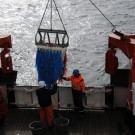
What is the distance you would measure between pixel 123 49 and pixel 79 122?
2.65m

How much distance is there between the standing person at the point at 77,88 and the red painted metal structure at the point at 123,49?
4.71 ft

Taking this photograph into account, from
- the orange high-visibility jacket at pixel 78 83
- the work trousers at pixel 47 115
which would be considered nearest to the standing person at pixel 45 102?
the work trousers at pixel 47 115

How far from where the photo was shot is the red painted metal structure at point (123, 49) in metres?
8.88

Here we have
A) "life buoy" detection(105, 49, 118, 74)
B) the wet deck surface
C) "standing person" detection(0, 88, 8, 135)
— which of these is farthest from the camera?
"life buoy" detection(105, 49, 118, 74)

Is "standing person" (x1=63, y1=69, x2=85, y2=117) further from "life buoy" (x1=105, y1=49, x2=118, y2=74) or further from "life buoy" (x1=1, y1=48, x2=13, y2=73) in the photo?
"life buoy" (x1=1, y1=48, x2=13, y2=73)

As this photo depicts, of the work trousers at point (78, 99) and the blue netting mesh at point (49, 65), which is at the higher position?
the blue netting mesh at point (49, 65)

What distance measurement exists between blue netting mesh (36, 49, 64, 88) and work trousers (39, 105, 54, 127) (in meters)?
0.77

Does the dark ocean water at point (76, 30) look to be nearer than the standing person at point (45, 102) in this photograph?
No

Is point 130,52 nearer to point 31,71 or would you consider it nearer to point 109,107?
point 109,107

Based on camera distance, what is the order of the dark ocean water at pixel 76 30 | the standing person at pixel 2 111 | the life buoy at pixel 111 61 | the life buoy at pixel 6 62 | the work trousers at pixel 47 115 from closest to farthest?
the work trousers at pixel 47 115
the standing person at pixel 2 111
the life buoy at pixel 111 61
the life buoy at pixel 6 62
the dark ocean water at pixel 76 30

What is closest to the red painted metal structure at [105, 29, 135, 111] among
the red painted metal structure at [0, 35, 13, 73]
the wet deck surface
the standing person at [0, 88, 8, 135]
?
the wet deck surface

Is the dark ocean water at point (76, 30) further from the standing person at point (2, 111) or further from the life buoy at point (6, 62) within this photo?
the standing person at point (2, 111)

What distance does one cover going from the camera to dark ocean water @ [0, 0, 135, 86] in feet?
94.1

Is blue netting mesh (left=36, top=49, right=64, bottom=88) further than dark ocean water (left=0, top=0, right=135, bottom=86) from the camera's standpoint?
No
